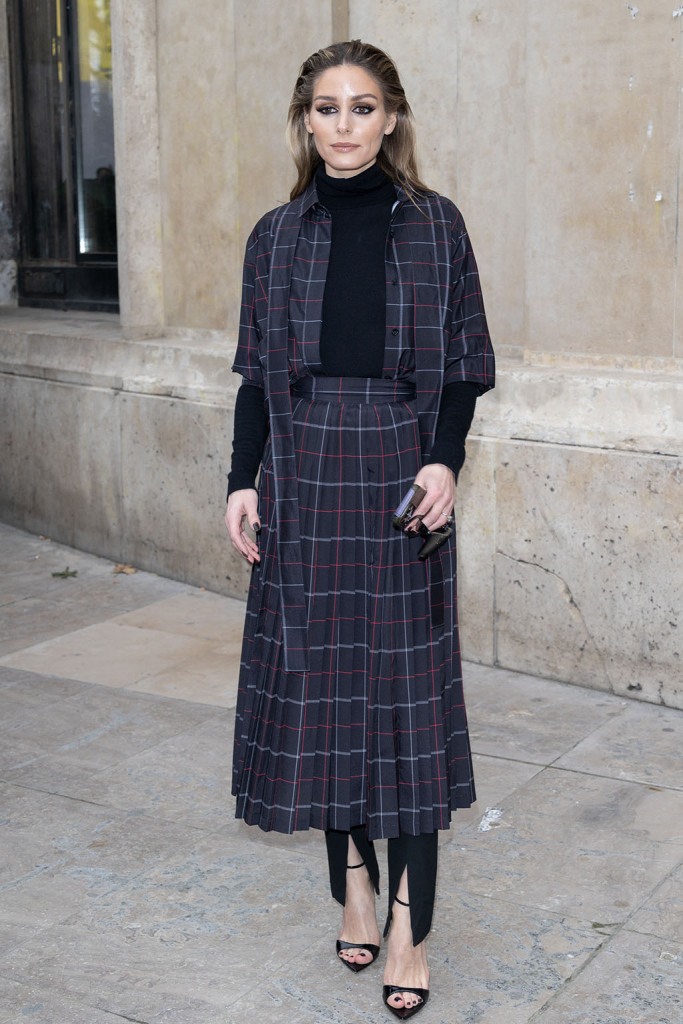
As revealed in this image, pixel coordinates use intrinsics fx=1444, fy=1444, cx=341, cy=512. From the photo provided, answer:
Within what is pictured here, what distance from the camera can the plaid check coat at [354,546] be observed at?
10.3 ft

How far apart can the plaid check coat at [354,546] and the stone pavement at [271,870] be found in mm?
481

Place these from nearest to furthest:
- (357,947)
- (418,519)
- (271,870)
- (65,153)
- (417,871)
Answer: (418,519)
(417,871)
(357,947)
(271,870)
(65,153)

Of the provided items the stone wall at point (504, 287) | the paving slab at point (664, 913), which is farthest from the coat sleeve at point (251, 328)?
the stone wall at point (504, 287)

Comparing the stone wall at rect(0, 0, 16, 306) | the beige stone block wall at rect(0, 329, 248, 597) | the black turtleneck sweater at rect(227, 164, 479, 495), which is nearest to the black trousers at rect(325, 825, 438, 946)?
the black turtleneck sweater at rect(227, 164, 479, 495)

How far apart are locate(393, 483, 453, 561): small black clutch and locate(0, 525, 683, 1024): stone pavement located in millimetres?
1080

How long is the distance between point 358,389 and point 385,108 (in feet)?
2.01

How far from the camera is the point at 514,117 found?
19.0 feet

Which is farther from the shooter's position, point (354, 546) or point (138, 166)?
point (138, 166)

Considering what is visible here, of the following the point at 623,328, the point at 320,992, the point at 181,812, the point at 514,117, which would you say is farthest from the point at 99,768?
the point at 514,117

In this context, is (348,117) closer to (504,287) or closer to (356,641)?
(356,641)

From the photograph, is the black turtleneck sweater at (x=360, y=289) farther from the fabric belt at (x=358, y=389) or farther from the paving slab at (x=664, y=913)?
the paving slab at (x=664, y=913)

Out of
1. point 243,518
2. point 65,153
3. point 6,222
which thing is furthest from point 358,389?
point 6,222

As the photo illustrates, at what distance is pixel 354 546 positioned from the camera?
3.17m

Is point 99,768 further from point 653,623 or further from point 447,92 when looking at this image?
point 447,92
